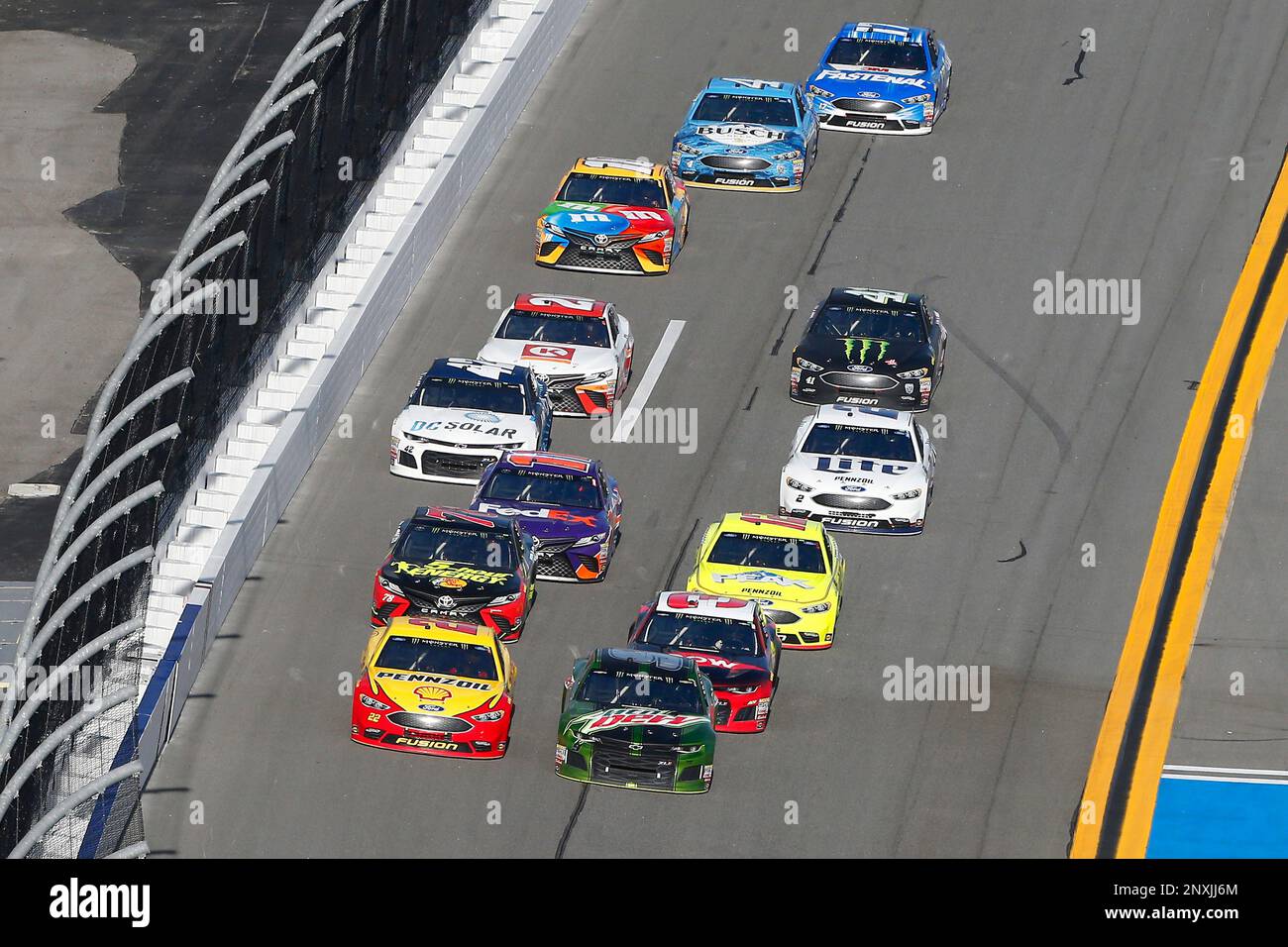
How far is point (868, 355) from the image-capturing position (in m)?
36.0

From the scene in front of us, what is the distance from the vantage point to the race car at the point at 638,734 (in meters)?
27.0

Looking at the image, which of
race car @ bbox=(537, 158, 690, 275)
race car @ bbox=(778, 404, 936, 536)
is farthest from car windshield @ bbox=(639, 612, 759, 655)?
race car @ bbox=(537, 158, 690, 275)

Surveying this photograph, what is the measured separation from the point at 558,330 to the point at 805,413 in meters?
3.73

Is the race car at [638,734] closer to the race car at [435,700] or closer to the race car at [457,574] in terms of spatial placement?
the race car at [435,700]

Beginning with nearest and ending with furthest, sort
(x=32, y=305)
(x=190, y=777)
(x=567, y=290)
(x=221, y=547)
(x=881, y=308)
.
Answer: (x=190, y=777) < (x=221, y=547) < (x=881, y=308) < (x=567, y=290) < (x=32, y=305)

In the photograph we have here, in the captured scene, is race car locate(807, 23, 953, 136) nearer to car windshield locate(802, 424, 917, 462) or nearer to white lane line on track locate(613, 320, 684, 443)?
white lane line on track locate(613, 320, 684, 443)

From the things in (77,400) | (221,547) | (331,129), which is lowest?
(77,400)

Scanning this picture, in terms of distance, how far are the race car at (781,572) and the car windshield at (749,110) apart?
11932 millimetres

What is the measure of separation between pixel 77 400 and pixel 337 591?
957 cm

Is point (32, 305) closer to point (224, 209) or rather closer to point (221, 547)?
point (221, 547)

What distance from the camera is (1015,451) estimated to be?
35.8 metres

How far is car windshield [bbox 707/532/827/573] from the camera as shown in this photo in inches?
1215

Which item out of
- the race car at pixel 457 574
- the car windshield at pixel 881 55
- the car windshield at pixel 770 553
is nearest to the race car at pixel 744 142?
the car windshield at pixel 881 55
